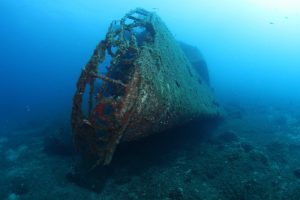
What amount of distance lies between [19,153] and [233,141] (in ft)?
32.3

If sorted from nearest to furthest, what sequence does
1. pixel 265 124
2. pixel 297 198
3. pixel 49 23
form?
pixel 297 198, pixel 265 124, pixel 49 23

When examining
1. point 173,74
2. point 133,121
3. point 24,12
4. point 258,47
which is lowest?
point 258,47

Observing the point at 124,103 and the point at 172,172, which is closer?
the point at 124,103

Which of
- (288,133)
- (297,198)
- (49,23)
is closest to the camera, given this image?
(297,198)

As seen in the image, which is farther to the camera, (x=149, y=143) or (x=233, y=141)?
(x=233, y=141)

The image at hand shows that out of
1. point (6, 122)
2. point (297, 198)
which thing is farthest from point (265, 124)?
point (6, 122)

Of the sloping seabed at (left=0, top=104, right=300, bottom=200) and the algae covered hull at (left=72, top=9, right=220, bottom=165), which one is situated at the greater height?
the algae covered hull at (left=72, top=9, right=220, bottom=165)

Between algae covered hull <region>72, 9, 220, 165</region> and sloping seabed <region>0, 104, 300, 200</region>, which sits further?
sloping seabed <region>0, 104, 300, 200</region>

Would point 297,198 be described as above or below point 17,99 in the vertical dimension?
above

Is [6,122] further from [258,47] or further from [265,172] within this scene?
[258,47]

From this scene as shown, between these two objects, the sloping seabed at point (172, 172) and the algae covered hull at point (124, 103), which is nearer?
the algae covered hull at point (124, 103)

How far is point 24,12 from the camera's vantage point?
575 ft

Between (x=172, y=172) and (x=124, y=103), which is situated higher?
(x=124, y=103)

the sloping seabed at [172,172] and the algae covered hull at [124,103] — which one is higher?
the algae covered hull at [124,103]
